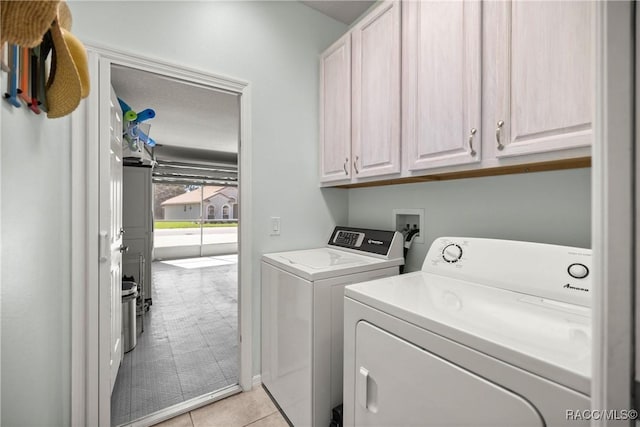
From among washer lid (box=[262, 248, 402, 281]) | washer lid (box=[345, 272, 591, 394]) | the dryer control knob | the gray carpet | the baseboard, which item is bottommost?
the gray carpet

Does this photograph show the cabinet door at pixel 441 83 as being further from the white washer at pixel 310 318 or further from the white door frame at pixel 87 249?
the white door frame at pixel 87 249

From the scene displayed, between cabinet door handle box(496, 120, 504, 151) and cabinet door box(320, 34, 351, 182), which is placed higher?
cabinet door box(320, 34, 351, 182)

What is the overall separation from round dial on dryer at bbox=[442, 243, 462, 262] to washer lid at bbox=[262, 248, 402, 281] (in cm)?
36

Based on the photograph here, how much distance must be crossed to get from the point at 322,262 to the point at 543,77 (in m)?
1.26

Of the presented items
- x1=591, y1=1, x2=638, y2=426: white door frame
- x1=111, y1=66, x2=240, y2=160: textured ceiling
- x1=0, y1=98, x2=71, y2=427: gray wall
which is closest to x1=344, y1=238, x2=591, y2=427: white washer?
x1=591, y1=1, x2=638, y2=426: white door frame

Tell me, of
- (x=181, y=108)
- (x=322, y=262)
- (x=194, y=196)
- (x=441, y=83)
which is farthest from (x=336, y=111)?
(x=194, y=196)

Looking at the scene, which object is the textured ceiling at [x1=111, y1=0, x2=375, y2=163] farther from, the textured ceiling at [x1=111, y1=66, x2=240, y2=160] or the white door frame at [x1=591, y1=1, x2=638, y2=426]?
the white door frame at [x1=591, y1=1, x2=638, y2=426]

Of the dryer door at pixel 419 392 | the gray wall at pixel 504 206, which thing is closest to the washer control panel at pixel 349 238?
the gray wall at pixel 504 206

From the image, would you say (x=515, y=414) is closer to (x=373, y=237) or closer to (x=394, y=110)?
(x=373, y=237)

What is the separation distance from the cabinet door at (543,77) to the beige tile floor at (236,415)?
1818 mm

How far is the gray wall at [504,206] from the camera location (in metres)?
1.16

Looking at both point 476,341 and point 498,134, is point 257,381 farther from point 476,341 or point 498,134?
point 498,134

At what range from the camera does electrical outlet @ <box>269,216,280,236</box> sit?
1.99 metres

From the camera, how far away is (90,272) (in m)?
1.44
